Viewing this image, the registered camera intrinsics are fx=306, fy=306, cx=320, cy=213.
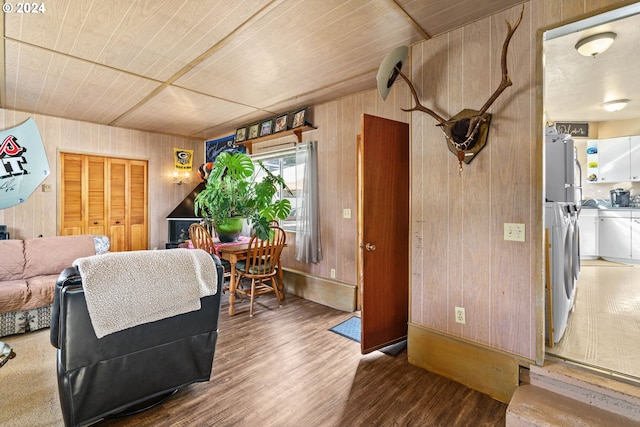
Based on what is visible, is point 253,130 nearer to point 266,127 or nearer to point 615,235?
point 266,127

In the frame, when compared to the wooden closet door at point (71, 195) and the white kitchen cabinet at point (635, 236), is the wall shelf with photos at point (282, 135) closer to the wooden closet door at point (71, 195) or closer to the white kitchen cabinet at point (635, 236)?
the wooden closet door at point (71, 195)

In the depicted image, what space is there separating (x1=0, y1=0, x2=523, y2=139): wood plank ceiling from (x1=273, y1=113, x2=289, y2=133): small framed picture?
0.25 meters

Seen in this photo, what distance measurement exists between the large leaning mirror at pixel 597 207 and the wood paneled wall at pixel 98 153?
5.79 metres

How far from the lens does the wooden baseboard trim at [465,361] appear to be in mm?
2008

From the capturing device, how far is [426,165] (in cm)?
243

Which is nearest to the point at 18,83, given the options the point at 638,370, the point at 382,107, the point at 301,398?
the point at 382,107

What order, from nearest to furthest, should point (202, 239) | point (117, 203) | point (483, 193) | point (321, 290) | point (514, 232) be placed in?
point (514, 232)
point (483, 193)
point (202, 239)
point (321, 290)
point (117, 203)

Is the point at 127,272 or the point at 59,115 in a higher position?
the point at 59,115

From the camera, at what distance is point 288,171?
461 centimetres

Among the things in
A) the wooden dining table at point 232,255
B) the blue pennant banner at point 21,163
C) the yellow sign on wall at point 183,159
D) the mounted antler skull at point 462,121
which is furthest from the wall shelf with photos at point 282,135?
the blue pennant banner at point 21,163

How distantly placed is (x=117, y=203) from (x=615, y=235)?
8.44m

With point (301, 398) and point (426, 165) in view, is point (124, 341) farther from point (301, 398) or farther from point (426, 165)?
point (426, 165)

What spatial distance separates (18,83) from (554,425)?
17.7ft

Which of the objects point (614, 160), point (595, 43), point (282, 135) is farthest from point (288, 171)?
point (614, 160)
